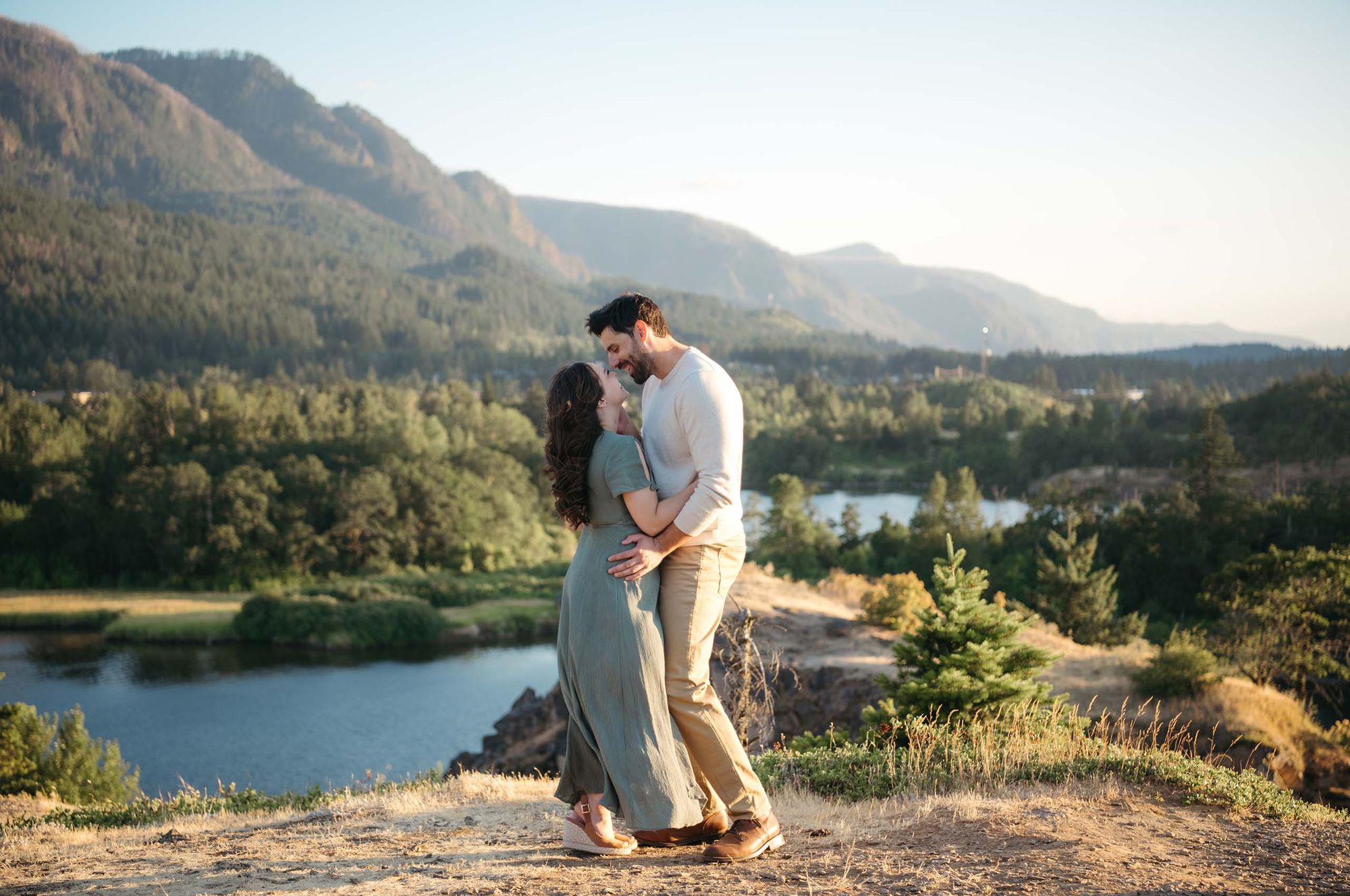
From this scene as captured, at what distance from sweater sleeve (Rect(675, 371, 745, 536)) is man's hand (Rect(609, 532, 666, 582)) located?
169mm

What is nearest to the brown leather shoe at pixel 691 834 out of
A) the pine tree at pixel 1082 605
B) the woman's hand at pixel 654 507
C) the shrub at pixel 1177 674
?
the woman's hand at pixel 654 507

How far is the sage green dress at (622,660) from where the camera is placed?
415 cm

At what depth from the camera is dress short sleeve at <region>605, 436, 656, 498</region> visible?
4105 millimetres

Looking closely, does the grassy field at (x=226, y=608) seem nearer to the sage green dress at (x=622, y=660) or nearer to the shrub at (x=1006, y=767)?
the shrub at (x=1006, y=767)

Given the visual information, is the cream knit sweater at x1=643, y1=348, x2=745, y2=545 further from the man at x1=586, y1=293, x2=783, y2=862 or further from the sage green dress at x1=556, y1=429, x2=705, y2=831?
the sage green dress at x1=556, y1=429, x2=705, y2=831

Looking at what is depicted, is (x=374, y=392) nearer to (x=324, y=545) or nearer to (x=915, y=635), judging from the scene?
(x=324, y=545)

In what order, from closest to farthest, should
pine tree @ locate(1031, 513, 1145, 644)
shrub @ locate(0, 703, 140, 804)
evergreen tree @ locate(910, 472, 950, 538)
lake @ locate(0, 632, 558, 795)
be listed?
1. shrub @ locate(0, 703, 140, 804)
2. pine tree @ locate(1031, 513, 1145, 644)
3. lake @ locate(0, 632, 558, 795)
4. evergreen tree @ locate(910, 472, 950, 538)

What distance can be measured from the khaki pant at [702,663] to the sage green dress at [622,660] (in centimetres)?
6

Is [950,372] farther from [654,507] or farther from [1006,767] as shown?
[654,507]

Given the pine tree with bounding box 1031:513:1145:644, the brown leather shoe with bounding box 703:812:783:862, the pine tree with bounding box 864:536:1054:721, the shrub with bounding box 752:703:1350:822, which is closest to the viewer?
the brown leather shoe with bounding box 703:812:783:862

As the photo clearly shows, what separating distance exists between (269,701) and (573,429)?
34396 millimetres

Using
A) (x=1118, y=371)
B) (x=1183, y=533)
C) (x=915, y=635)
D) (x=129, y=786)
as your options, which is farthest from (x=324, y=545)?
(x=1118, y=371)

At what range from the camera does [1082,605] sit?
28094 mm

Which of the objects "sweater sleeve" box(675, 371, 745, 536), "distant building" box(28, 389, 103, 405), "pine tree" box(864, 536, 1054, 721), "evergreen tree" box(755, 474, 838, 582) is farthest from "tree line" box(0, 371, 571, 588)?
"sweater sleeve" box(675, 371, 745, 536)
